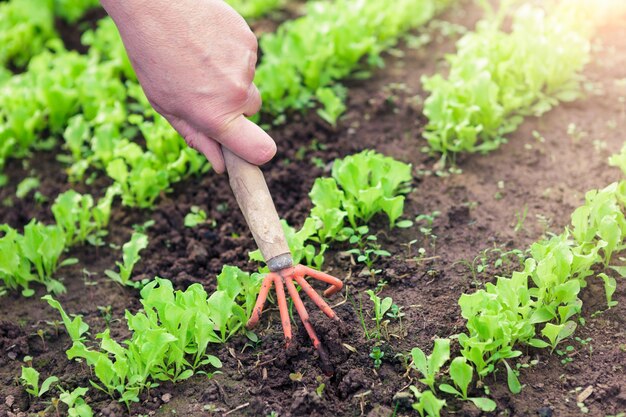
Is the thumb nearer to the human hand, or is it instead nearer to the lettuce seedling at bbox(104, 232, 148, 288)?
the human hand

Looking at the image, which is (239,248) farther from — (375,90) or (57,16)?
(57,16)

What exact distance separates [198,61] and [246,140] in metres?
0.33

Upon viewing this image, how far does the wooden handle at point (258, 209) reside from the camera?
2947 mm

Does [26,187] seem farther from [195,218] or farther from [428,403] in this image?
[428,403]

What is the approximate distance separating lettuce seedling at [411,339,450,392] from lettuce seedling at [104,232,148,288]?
1403 mm

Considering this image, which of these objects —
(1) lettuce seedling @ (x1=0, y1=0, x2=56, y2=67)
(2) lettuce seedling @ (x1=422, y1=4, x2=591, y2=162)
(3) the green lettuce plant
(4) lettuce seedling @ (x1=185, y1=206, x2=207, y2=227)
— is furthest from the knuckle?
(1) lettuce seedling @ (x1=0, y1=0, x2=56, y2=67)

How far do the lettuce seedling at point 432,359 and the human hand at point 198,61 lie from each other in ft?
3.01

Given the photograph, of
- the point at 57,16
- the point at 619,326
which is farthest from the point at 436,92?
the point at 57,16

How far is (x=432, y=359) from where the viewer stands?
110 inches

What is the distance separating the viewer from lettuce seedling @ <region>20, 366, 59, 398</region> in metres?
2.98

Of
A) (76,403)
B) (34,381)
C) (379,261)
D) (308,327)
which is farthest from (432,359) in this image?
(34,381)

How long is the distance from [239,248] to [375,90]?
1.72 metres

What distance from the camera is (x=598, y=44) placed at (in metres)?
5.05

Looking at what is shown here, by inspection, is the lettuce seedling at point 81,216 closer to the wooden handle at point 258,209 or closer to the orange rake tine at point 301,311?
the wooden handle at point 258,209
